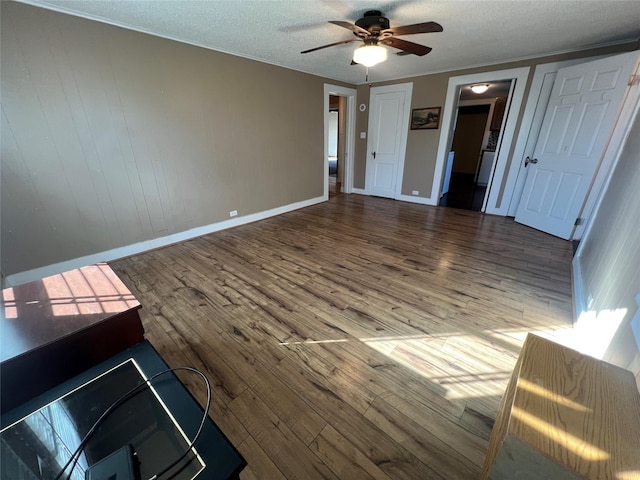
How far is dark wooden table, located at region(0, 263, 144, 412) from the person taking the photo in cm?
97

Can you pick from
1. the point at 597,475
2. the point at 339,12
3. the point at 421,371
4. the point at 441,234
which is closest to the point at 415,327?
the point at 421,371

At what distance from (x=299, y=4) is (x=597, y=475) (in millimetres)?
3103

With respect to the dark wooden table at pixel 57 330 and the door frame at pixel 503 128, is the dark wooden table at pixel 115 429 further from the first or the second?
the door frame at pixel 503 128

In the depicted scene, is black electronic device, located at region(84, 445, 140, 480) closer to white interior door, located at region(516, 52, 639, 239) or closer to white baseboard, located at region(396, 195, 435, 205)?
white interior door, located at region(516, 52, 639, 239)

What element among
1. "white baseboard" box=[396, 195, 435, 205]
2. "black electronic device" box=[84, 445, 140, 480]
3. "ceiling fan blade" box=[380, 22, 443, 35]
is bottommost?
"white baseboard" box=[396, 195, 435, 205]

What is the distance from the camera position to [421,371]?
5.16 feet

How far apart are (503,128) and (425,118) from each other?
1275 millimetres

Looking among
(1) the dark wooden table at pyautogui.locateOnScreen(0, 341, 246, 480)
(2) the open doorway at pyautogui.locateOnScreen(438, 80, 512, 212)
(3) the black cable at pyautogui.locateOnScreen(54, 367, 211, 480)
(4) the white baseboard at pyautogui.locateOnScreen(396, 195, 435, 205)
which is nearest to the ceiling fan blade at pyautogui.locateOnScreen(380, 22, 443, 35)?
(3) the black cable at pyautogui.locateOnScreen(54, 367, 211, 480)

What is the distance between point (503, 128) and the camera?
4.09 m

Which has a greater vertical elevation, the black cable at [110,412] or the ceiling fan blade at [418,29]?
the ceiling fan blade at [418,29]

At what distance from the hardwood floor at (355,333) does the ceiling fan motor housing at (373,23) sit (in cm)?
223

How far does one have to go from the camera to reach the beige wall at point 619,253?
3.74 ft

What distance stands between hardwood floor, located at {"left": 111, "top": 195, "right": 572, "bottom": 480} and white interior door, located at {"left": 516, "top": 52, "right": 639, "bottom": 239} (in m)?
0.40

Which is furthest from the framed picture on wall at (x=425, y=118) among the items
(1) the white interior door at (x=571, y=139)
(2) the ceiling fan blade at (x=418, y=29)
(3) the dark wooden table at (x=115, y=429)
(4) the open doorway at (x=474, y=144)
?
(3) the dark wooden table at (x=115, y=429)
